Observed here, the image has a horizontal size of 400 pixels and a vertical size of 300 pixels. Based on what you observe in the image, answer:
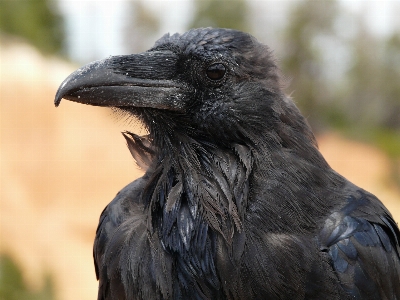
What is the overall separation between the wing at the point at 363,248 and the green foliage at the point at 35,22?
20439 millimetres

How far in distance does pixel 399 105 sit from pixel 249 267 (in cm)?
3069

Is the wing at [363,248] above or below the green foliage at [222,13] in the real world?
below

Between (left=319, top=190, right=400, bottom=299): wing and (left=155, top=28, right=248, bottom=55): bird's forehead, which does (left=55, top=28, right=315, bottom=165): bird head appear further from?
(left=319, top=190, right=400, bottom=299): wing

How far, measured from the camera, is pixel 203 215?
265cm

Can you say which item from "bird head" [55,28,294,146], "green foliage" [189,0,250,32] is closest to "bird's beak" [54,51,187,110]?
"bird head" [55,28,294,146]

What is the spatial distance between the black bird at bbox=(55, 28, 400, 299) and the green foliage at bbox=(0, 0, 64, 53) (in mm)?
20066

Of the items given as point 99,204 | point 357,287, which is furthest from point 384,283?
point 99,204

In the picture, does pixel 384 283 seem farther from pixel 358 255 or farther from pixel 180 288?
pixel 180 288

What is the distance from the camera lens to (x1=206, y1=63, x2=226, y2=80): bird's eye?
Answer: 9.19 ft

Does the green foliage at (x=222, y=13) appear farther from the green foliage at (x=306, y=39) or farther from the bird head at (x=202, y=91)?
the bird head at (x=202, y=91)

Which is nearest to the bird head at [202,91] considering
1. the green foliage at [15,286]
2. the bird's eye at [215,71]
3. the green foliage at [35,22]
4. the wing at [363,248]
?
the bird's eye at [215,71]

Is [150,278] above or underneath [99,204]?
underneath

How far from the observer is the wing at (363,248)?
2807 mm

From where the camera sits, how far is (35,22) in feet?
73.4
